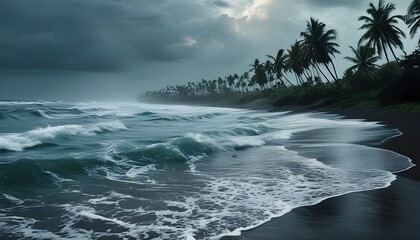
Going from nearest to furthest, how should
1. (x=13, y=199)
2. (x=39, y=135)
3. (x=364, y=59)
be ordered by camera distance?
(x=13, y=199) → (x=39, y=135) → (x=364, y=59)

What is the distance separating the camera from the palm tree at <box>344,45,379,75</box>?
50.3 meters

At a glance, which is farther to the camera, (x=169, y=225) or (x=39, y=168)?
(x=39, y=168)

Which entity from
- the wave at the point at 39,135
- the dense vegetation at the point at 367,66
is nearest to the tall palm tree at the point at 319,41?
the dense vegetation at the point at 367,66

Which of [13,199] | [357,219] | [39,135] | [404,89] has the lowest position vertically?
[357,219]

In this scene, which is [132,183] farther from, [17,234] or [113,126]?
[113,126]

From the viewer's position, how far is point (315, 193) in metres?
8.30

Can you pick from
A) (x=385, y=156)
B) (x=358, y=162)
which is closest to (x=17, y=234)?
(x=358, y=162)

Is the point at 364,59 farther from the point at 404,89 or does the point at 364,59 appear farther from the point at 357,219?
the point at 357,219

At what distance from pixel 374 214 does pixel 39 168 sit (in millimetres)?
9939

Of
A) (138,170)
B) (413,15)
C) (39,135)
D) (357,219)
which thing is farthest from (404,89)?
(357,219)

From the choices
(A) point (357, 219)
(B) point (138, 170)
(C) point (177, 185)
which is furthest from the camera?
(B) point (138, 170)

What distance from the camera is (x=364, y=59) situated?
50.7 m

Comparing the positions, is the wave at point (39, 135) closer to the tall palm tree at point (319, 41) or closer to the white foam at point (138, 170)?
the white foam at point (138, 170)

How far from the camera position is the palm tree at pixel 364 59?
165 feet
